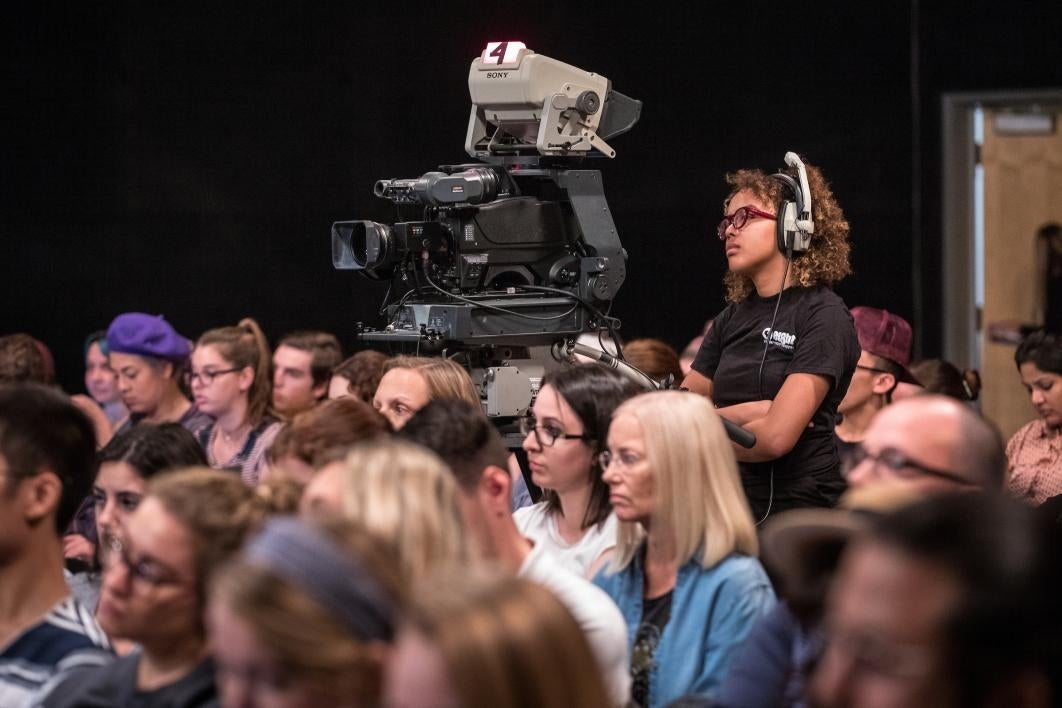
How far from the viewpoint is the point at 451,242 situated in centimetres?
345

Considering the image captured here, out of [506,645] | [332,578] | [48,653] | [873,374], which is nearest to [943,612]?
[506,645]

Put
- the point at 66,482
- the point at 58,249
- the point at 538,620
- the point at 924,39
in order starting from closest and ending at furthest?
the point at 538,620 < the point at 66,482 < the point at 924,39 < the point at 58,249

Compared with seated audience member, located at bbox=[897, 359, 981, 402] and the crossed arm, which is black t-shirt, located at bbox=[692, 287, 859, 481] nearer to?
the crossed arm

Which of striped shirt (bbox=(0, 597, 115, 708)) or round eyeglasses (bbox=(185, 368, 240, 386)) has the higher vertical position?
round eyeglasses (bbox=(185, 368, 240, 386))

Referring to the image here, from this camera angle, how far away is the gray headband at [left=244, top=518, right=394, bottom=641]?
1.44 metres

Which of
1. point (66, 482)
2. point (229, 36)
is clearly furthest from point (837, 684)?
point (229, 36)

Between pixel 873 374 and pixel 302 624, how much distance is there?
2.85 metres

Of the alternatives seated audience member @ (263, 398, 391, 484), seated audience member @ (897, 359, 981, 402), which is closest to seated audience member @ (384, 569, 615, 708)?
seated audience member @ (263, 398, 391, 484)

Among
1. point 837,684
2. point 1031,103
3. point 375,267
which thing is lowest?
point 837,684

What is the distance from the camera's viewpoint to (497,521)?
7.75ft

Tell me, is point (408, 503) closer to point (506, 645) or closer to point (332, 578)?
point (332, 578)

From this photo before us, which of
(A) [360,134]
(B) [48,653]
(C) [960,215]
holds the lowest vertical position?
(B) [48,653]

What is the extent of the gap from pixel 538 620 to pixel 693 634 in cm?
116

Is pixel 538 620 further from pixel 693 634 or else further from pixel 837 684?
pixel 693 634
